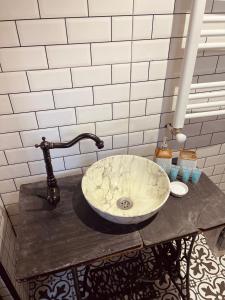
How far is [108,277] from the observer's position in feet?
4.94

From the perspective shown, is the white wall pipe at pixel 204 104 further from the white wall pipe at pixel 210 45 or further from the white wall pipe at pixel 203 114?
the white wall pipe at pixel 210 45

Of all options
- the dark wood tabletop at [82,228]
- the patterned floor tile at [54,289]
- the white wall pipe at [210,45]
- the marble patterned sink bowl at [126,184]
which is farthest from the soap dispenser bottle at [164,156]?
the patterned floor tile at [54,289]

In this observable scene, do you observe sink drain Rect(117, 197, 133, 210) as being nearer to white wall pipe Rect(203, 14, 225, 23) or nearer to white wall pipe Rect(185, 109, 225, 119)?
white wall pipe Rect(185, 109, 225, 119)

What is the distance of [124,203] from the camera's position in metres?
1.12

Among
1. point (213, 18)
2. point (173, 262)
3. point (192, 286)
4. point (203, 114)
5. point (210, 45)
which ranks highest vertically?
point (213, 18)

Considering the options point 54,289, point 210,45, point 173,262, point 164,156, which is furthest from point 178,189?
point 54,289

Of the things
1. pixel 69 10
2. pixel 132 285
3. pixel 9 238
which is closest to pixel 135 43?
pixel 69 10

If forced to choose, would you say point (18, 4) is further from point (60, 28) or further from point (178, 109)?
point (178, 109)

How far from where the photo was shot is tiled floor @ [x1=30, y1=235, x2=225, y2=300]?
1440 mm

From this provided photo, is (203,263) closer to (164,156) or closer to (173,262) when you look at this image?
(173,262)

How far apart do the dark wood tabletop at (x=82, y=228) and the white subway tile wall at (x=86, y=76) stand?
233mm

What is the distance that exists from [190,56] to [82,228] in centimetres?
81

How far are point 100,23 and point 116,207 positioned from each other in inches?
29.6

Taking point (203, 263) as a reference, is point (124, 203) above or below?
above
